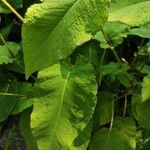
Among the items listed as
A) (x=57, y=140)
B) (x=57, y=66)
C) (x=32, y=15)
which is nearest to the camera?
(x=32, y=15)

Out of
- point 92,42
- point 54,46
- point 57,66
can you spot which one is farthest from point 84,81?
point 54,46

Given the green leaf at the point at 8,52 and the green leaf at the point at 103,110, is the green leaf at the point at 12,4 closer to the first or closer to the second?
the green leaf at the point at 8,52

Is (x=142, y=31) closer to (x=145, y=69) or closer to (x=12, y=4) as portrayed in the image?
(x=145, y=69)

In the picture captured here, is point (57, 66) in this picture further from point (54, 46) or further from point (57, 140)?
point (54, 46)

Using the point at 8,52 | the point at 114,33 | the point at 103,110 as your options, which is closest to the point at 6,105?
the point at 8,52

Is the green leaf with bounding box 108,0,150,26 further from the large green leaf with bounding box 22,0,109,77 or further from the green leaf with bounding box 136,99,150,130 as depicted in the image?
the green leaf with bounding box 136,99,150,130

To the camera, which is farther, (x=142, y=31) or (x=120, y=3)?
(x=142, y=31)

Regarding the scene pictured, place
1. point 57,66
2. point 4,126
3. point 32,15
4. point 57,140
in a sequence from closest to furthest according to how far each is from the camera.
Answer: point 32,15, point 57,140, point 57,66, point 4,126

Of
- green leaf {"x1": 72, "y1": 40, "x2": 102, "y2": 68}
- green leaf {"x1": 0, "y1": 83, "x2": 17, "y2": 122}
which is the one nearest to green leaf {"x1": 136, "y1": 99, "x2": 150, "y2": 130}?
green leaf {"x1": 72, "y1": 40, "x2": 102, "y2": 68}
